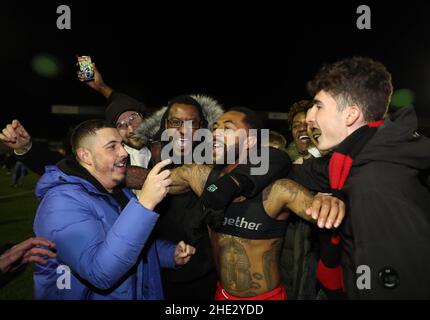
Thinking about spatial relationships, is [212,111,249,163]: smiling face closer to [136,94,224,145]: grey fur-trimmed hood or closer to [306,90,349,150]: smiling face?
[306,90,349,150]: smiling face

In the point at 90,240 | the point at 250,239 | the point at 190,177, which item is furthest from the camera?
the point at 190,177

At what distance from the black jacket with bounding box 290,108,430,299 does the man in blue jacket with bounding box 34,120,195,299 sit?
1.17m

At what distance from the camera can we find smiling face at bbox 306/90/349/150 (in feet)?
6.89

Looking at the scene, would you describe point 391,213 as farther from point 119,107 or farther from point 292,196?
point 119,107

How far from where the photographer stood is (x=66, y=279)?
213 centimetres

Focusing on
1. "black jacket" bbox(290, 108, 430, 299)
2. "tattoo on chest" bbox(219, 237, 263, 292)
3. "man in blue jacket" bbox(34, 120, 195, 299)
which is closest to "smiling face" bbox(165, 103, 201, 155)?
"man in blue jacket" bbox(34, 120, 195, 299)

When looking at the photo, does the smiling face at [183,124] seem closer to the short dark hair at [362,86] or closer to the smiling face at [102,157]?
the smiling face at [102,157]

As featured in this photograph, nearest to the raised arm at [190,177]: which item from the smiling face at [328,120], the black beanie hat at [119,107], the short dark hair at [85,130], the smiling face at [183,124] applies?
the smiling face at [183,124]

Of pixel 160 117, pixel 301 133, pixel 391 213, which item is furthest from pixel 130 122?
pixel 391 213

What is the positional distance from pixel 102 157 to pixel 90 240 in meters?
0.75

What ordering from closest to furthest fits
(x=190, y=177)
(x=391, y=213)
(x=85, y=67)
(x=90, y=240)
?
(x=391, y=213), (x=90, y=240), (x=190, y=177), (x=85, y=67)

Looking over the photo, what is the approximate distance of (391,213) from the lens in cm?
159

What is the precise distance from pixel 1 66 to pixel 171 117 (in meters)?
62.7

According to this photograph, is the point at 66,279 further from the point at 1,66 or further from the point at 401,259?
the point at 1,66
